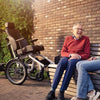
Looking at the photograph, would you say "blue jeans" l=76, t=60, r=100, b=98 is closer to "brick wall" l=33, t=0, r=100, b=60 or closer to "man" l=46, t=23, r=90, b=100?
"man" l=46, t=23, r=90, b=100

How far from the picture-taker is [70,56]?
3.31m

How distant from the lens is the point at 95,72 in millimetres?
2859

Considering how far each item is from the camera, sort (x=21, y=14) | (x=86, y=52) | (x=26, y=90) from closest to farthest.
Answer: (x=86, y=52)
(x=26, y=90)
(x=21, y=14)

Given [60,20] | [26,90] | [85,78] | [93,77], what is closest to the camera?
[85,78]

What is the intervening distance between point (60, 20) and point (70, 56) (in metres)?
2.29

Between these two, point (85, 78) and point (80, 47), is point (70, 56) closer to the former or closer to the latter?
point (80, 47)

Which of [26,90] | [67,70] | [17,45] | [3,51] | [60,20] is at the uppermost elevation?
[60,20]

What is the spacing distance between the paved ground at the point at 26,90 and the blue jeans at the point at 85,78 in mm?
969

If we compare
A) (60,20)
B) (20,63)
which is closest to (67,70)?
(20,63)

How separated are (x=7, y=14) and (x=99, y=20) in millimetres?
3683

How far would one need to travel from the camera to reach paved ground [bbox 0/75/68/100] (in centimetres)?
345

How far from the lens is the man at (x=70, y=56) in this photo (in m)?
3.02

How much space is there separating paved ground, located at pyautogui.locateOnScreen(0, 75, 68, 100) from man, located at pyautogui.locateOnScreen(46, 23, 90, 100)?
527 mm

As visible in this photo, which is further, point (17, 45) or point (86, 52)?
point (17, 45)
